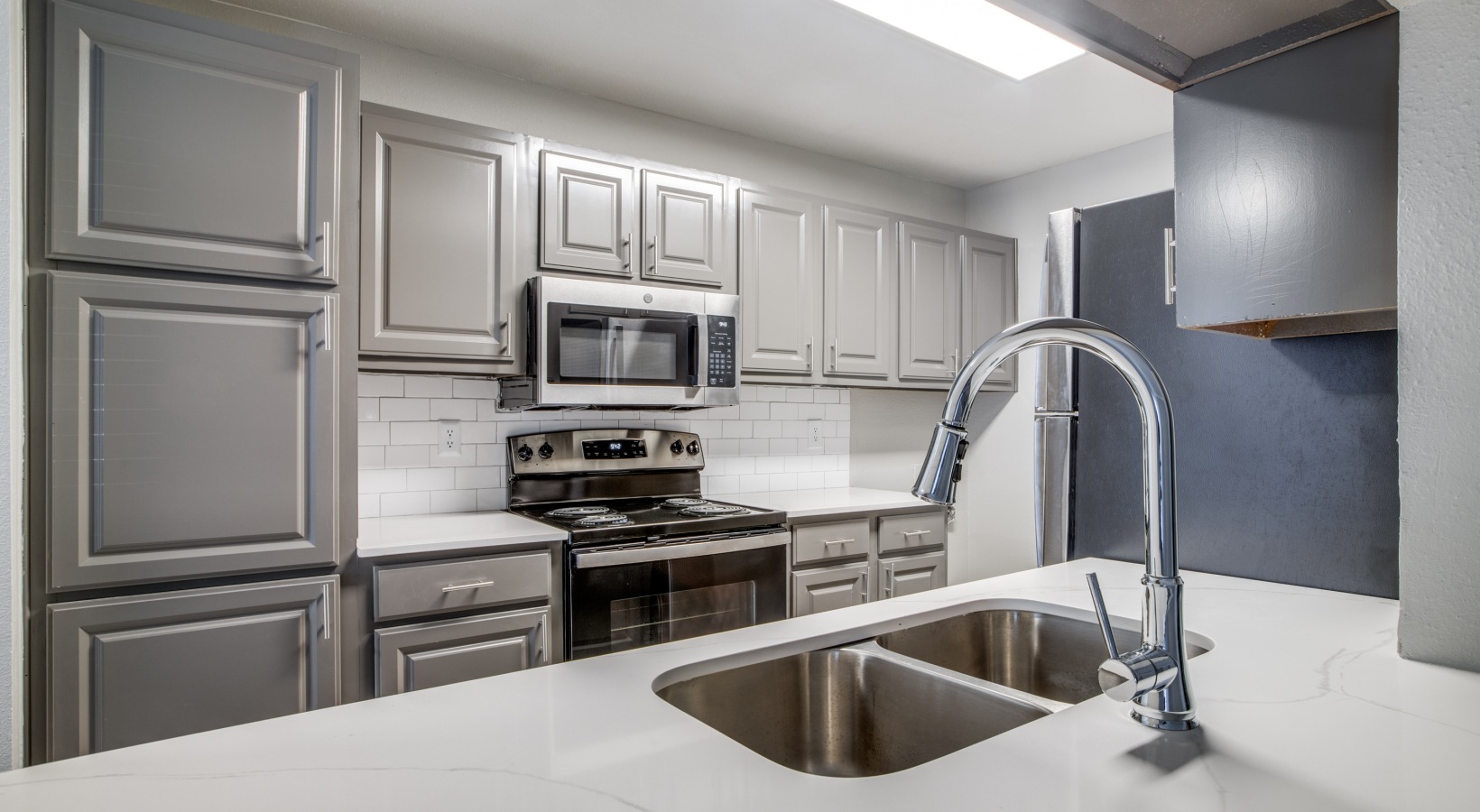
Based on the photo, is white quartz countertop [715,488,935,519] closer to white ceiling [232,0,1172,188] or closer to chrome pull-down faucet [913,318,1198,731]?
white ceiling [232,0,1172,188]

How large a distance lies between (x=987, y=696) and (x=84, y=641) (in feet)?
6.34

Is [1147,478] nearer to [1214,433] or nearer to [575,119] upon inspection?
[1214,433]

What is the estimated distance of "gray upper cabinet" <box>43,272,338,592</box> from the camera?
1.68 m

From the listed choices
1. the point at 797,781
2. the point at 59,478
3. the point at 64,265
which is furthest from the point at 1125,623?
the point at 64,265

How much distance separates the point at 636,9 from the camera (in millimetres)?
2379

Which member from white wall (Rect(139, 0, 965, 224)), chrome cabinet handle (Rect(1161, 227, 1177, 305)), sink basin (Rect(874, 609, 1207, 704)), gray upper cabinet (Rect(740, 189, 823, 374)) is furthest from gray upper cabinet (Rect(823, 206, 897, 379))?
sink basin (Rect(874, 609, 1207, 704))

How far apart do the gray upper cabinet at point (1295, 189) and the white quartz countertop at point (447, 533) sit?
180 centimetres

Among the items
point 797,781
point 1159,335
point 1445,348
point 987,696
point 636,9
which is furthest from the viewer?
point 636,9

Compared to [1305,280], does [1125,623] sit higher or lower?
lower

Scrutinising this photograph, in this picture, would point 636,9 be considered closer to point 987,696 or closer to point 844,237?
point 844,237

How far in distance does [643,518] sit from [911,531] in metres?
1.25

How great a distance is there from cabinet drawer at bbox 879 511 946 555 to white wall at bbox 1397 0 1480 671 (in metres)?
2.13

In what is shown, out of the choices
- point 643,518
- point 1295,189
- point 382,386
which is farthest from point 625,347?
point 1295,189

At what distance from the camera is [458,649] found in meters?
2.15
